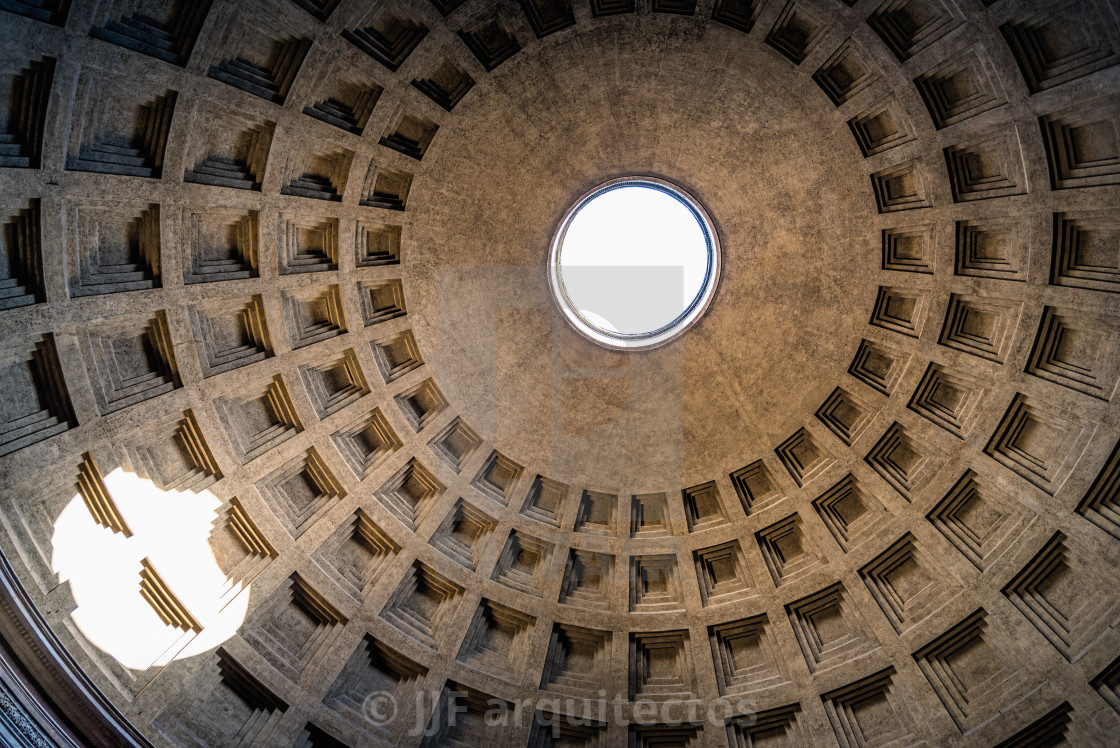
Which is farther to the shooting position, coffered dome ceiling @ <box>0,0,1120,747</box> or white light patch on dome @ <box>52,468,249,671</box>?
white light patch on dome @ <box>52,468,249,671</box>

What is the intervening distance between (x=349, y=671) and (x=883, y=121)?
67.2 ft

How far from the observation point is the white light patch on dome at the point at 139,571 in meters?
15.1

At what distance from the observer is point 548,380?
2233 cm

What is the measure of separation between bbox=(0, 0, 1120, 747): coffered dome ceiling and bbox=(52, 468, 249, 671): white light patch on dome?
0.08m

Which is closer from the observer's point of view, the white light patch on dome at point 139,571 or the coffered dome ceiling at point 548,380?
the coffered dome ceiling at point 548,380

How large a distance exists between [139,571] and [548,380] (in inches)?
481

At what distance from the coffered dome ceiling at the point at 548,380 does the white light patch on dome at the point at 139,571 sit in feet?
0.25

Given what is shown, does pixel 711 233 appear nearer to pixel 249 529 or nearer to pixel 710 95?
pixel 710 95

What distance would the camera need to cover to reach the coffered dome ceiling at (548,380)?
14750 millimetres

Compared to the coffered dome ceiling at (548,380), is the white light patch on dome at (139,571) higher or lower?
lower

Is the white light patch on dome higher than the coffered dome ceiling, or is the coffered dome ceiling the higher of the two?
the coffered dome ceiling

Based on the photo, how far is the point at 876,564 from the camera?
64.6 feet

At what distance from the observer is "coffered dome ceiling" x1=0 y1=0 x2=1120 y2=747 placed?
1475cm

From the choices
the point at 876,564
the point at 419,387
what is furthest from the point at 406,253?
the point at 876,564
